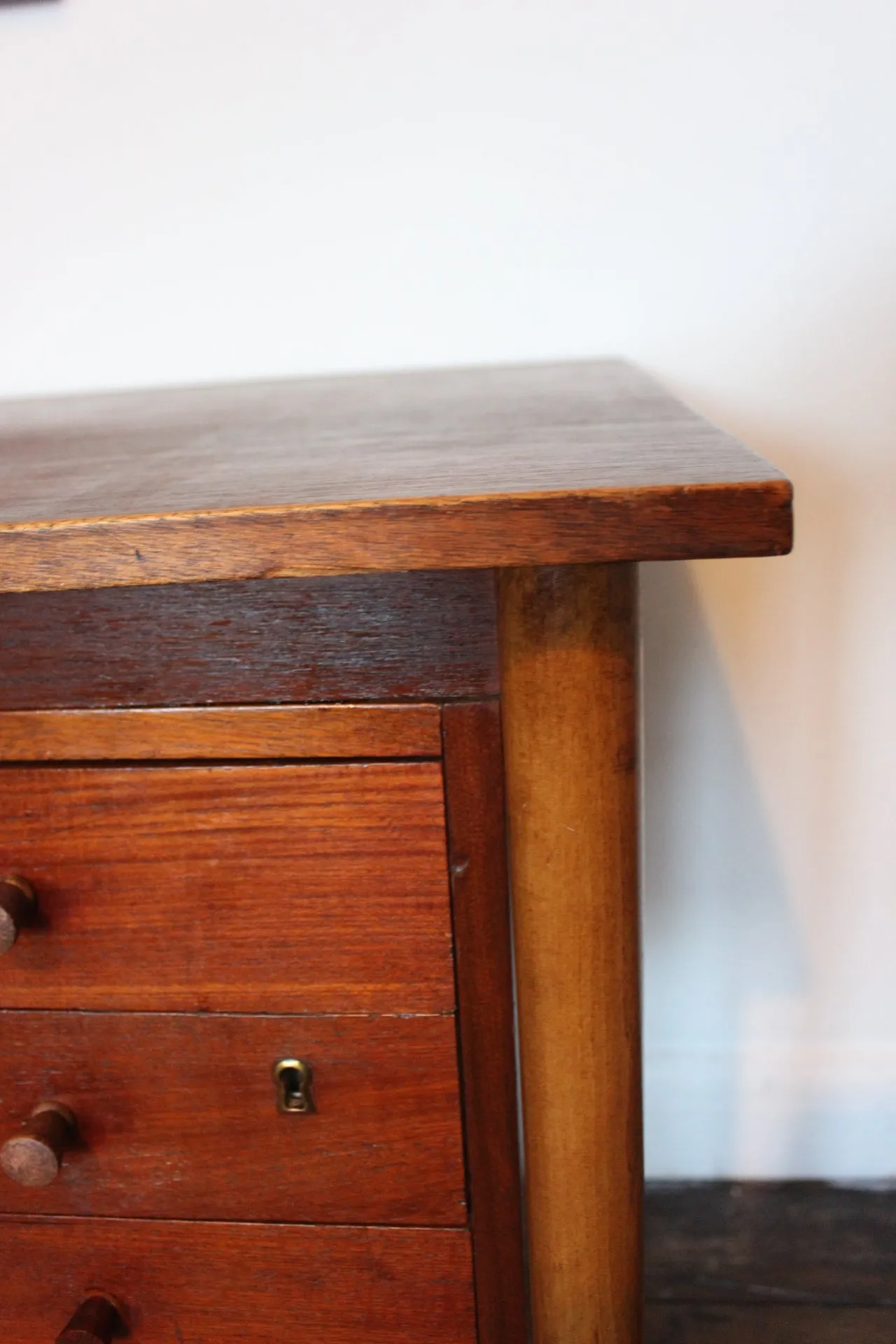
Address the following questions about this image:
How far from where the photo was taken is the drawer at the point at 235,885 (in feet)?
1.65

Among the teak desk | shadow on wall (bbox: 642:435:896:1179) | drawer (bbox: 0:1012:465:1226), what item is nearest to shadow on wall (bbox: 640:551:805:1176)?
shadow on wall (bbox: 642:435:896:1179)

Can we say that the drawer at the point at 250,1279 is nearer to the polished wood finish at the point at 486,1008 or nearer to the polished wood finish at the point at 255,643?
the polished wood finish at the point at 486,1008

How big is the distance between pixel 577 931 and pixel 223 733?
0.62ft

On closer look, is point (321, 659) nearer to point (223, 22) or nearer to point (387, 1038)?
point (387, 1038)

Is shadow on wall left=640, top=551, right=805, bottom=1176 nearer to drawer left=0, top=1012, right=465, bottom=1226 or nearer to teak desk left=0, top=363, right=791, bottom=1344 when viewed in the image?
teak desk left=0, top=363, right=791, bottom=1344

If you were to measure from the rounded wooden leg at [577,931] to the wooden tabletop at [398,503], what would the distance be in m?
0.05

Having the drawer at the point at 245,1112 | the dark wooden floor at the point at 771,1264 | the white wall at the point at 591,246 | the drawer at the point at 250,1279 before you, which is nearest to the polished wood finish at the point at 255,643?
the drawer at the point at 245,1112

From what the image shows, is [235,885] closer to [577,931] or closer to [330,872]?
[330,872]

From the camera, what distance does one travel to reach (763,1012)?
1102mm

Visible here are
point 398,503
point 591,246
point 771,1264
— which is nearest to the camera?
point 398,503

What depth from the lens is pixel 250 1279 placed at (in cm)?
59

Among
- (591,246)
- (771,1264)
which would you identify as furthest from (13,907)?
(771,1264)

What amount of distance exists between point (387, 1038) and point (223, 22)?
812 mm

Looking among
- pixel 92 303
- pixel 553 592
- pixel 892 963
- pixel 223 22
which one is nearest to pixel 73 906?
pixel 553 592
